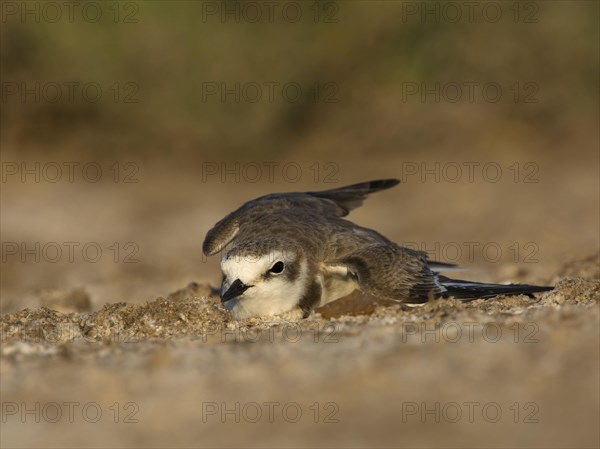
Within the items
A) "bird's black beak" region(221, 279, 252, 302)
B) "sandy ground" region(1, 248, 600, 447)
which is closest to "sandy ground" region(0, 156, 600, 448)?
"sandy ground" region(1, 248, 600, 447)

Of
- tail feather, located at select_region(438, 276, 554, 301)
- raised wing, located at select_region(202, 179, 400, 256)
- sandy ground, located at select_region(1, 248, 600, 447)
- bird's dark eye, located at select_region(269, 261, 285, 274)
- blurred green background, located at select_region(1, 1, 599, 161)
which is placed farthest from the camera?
blurred green background, located at select_region(1, 1, 599, 161)

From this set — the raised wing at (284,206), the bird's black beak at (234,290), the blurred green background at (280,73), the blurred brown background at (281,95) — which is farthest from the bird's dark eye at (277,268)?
the blurred green background at (280,73)

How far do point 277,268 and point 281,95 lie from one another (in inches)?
407

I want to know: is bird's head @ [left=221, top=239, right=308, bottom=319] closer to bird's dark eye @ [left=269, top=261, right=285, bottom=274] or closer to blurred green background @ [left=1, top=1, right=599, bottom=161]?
bird's dark eye @ [left=269, top=261, right=285, bottom=274]

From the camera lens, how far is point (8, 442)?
14.2 ft

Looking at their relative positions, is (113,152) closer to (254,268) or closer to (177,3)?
(177,3)

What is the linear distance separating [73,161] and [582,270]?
9949 millimetres

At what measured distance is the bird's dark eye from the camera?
273 inches

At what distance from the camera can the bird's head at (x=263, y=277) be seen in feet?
22.5

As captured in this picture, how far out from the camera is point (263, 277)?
22.6ft

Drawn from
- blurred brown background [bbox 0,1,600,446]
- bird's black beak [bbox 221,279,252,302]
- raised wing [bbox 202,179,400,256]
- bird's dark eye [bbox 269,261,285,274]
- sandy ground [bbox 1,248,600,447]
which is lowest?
sandy ground [bbox 1,248,600,447]

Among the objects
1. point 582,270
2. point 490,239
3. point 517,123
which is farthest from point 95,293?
point 517,123

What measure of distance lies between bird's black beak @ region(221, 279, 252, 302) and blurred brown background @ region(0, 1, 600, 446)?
893 cm

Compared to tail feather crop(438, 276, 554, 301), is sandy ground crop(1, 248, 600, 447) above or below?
below
